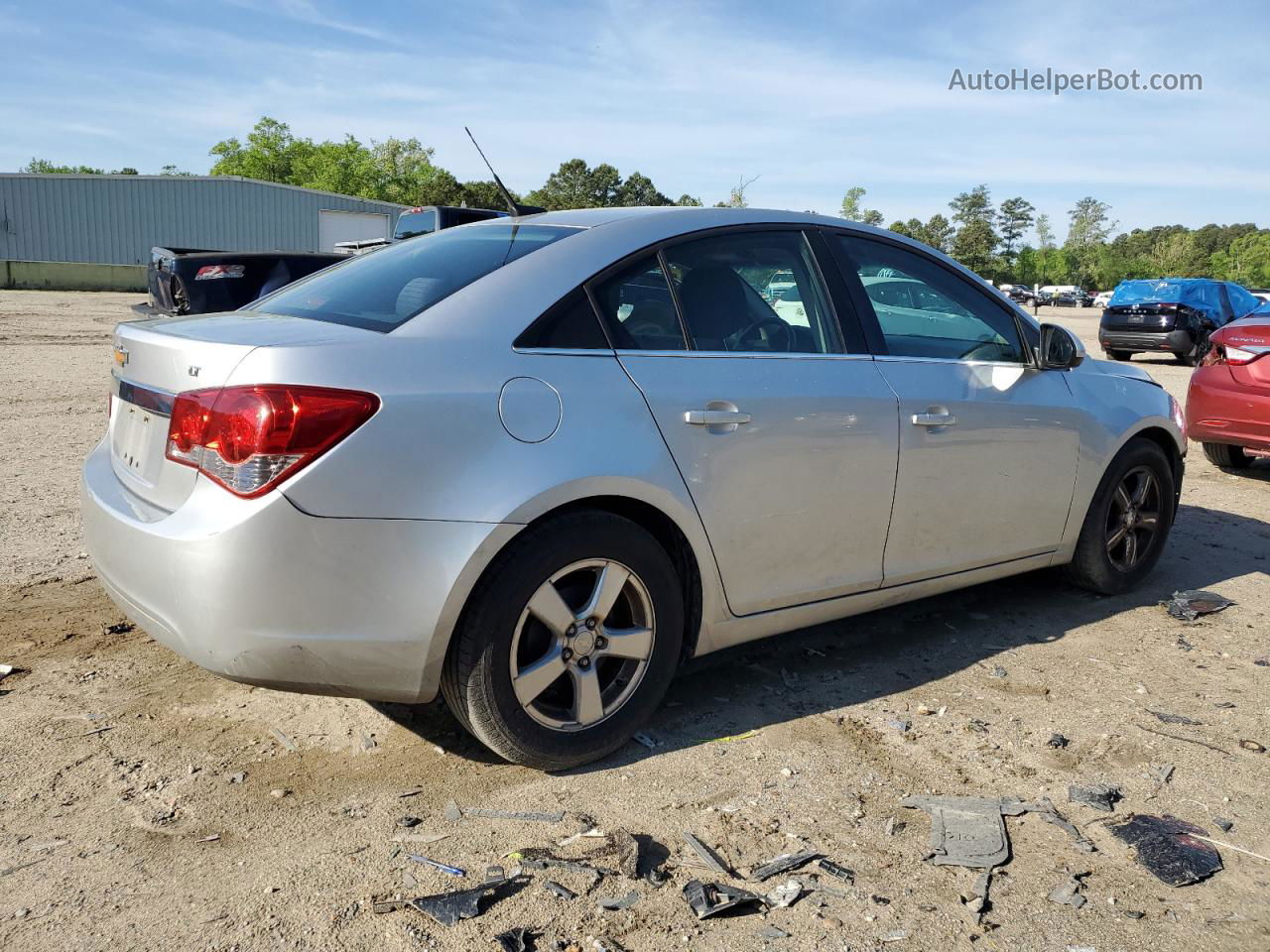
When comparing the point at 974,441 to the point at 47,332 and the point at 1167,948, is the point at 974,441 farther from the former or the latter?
the point at 47,332

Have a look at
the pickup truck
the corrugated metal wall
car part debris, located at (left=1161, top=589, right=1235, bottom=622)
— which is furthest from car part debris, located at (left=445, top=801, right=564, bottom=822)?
the corrugated metal wall

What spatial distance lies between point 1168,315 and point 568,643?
19653mm

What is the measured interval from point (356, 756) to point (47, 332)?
691 inches

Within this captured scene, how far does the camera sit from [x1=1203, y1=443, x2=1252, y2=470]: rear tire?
9094 millimetres

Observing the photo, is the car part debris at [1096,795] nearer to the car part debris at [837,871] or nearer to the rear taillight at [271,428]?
the car part debris at [837,871]

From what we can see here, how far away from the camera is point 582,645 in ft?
10.5

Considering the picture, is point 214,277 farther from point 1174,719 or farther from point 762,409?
point 1174,719

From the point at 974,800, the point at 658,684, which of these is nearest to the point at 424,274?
the point at 658,684

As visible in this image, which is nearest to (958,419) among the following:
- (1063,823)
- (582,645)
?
(1063,823)

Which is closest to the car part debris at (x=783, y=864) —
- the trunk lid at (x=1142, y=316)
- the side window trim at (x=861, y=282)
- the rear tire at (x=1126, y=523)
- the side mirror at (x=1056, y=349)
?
the side window trim at (x=861, y=282)

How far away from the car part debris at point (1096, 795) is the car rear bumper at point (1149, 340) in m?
18.7

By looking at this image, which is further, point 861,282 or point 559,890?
point 861,282

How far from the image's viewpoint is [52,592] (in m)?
4.66

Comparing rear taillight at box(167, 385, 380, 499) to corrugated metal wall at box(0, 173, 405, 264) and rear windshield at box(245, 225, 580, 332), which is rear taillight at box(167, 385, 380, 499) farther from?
corrugated metal wall at box(0, 173, 405, 264)
